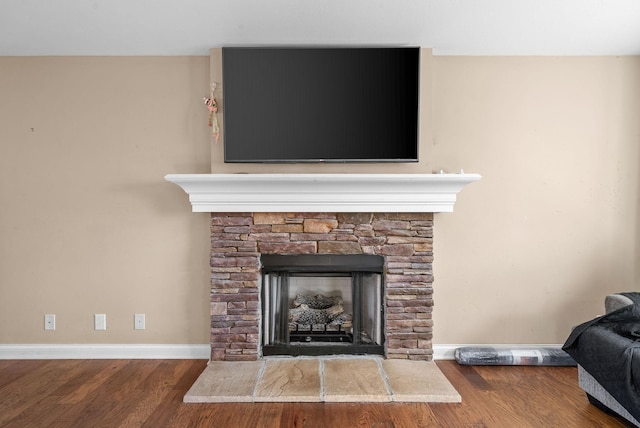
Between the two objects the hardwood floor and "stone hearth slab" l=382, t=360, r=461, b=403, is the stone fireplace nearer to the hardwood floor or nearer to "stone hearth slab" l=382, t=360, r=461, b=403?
"stone hearth slab" l=382, t=360, r=461, b=403

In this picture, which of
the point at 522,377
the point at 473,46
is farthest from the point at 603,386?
the point at 473,46

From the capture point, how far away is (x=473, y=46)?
9.43 feet

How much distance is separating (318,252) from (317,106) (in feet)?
3.36

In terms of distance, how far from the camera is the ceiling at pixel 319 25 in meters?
2.37

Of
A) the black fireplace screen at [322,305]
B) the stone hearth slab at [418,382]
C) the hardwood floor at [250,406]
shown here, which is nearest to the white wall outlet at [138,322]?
the hardwood floor at [250,406]

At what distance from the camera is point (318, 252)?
9.62ft

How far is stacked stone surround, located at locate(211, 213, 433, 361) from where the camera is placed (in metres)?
2.93

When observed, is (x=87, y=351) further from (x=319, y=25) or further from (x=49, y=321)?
(x=319, y=25)

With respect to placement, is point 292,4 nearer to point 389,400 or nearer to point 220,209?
point 220,209

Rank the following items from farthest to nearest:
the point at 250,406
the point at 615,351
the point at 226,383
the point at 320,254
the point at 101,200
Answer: the point at 101,200, the point at 320,254, the point at 226,383, the point at 250,406, the point at 615,351

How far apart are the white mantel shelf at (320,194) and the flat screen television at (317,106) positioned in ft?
0.66

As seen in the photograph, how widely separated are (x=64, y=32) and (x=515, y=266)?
3501mm

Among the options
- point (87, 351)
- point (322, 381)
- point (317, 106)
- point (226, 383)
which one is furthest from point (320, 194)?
point (87, 351)

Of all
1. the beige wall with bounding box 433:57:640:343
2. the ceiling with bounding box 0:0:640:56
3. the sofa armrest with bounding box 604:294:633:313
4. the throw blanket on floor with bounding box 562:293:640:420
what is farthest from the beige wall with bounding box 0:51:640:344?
the throw blanket on floor with bounding box 562:293:640:420
